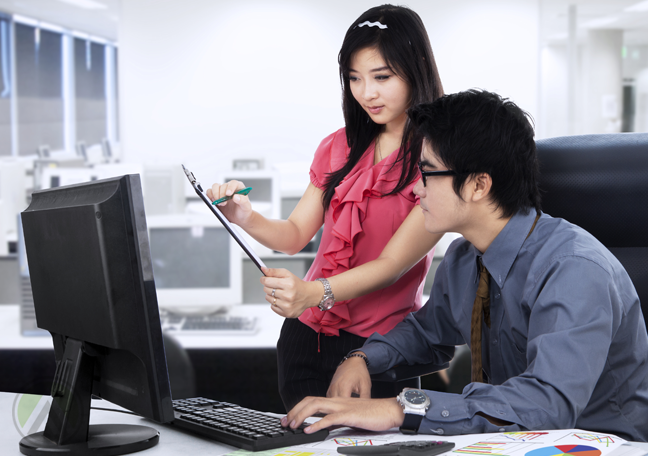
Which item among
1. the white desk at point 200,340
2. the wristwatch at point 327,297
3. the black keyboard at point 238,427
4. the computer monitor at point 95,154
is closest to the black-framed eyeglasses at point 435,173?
the wristwatch at point 327,297

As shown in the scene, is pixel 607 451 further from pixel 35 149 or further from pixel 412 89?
pixel 35 149

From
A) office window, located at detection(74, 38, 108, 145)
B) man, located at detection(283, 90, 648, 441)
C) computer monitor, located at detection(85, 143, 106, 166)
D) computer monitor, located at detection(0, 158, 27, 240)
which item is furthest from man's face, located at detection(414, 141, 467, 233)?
office window, located at detection(74, 38, 108, 145)

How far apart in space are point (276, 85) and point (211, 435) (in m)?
6.36

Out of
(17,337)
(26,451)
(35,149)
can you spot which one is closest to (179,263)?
(17,337)

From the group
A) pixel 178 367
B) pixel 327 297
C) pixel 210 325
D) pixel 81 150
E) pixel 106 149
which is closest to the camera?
pixel 327 297

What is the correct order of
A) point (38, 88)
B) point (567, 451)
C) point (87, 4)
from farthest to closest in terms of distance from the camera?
point (38, 88) < point (87, 4) < point (567, 451)

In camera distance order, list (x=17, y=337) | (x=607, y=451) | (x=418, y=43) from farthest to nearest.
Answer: (x=17, y=337), (x=418, y=43), (x=607, y=451)

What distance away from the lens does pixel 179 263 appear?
2756 mm

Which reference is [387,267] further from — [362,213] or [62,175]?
[62,175]

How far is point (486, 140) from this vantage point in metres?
1.14

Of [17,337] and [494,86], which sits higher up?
[494,86]

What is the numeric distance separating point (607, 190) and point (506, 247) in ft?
1.15

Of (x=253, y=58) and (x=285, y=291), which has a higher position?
(x=253, y=58)

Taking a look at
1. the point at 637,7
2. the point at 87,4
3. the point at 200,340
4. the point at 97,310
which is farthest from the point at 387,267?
the point at 87,4
